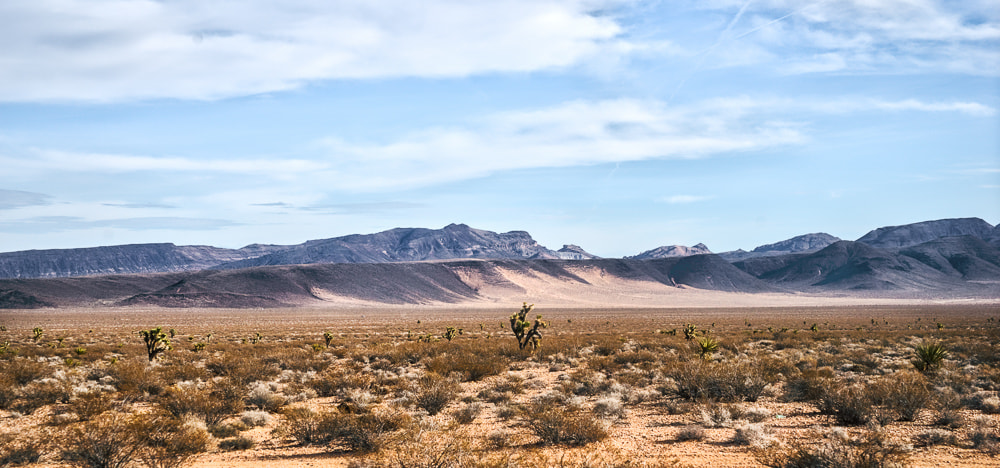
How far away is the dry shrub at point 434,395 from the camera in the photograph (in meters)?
14.5

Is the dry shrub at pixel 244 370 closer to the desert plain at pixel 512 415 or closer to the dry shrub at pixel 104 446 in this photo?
the desert plain at pixel 512 415

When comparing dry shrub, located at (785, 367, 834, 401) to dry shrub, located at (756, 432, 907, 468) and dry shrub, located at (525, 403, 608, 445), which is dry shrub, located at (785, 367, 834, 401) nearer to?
dry shrub, located at (756, 432, 907, 468)

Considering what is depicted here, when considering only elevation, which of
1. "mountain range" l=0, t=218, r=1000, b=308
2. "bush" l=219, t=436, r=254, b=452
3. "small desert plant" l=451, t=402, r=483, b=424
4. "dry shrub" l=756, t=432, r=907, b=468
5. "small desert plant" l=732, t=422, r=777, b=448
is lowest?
"bush" l=219, t=436, r=254, b=452

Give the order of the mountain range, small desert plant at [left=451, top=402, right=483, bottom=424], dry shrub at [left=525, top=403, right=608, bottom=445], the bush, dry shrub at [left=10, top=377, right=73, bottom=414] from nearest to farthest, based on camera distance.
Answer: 1. dry shrub at [left=525, top=403, right=608, bottom=445]
2. the bush
3. small desert plant at [left=451, top=402, right=483, bottom=424]
4. dry shrub at [left=10, top=377, right=73, bottom=414]
5. the mountain range

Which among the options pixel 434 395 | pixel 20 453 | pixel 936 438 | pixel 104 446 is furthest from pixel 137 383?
pixel 936 438

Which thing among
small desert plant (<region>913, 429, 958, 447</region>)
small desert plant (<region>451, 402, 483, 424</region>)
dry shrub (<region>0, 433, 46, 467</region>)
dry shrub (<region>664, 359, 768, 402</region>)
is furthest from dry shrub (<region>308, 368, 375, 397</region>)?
small desert plant (<region>913, 429, 958, 447</region>)

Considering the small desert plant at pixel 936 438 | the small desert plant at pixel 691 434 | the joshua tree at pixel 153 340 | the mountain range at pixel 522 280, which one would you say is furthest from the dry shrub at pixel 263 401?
the mountain range at pixel 522 280

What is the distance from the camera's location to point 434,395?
47.7 feet

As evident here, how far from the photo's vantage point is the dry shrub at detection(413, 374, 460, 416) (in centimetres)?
1448

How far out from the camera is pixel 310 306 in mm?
126500

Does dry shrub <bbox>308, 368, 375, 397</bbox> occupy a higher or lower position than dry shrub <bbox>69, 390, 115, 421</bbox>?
lower

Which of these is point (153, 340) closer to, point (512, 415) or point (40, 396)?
point (40, 396)

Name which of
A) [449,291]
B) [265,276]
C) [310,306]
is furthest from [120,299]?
[449,291]

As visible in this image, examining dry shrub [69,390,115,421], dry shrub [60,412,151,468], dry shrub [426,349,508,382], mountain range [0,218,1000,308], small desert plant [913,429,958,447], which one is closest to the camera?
dry shrub [60,412,151,468]
